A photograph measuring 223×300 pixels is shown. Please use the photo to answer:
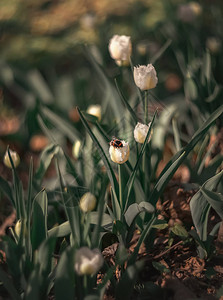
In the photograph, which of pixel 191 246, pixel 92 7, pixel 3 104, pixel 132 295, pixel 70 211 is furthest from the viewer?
pixel 92 7

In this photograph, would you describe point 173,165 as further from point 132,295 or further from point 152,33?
point 152,33

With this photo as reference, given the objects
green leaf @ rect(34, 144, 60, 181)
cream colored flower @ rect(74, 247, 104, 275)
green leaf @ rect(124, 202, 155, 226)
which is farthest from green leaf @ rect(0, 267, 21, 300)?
green leaf @ rect(34, 144, 60, 181)

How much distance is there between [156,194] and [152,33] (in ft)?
5.73

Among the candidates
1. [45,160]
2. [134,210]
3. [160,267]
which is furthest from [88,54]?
Result: [160,267]

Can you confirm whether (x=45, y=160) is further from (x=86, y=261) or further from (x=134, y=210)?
(x=86, y=261)

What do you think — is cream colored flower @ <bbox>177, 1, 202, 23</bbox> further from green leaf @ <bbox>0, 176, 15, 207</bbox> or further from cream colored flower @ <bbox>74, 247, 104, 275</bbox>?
cream colored flower @ <bbox>74, 247, 104, 275</bbox>

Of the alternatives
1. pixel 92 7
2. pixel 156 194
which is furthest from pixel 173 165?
pixel 92 7

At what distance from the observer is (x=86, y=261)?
938mm

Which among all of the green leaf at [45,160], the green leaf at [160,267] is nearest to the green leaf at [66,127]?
the green leaf at [45,160]

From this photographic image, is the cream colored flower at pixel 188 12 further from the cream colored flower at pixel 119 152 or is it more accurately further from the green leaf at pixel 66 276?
the green leaf at pixel 66 276

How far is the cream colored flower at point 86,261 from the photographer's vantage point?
0.94 m

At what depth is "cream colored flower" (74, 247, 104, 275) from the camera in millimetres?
938

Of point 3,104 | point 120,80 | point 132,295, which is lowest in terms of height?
point 3,104

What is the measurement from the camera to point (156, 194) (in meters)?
1.27
